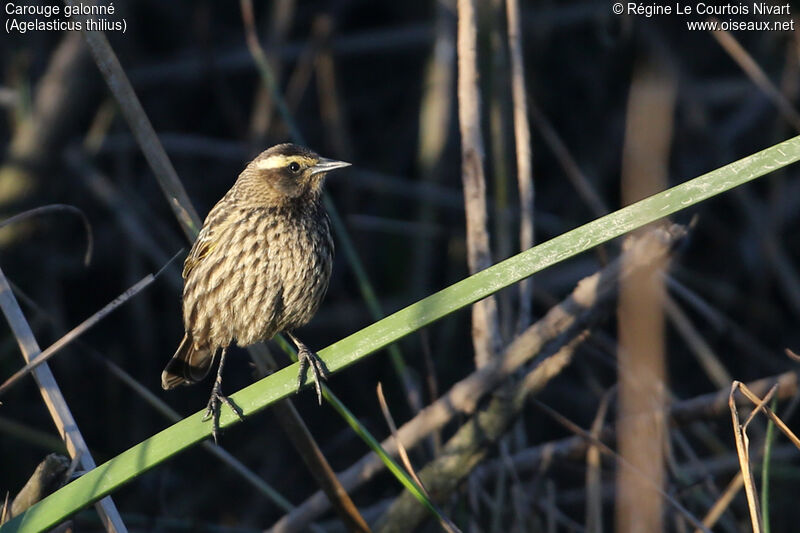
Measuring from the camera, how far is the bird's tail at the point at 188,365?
3785 millimetres

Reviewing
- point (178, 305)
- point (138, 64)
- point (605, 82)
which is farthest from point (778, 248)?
point (138, 64)

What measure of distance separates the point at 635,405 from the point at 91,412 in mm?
2973

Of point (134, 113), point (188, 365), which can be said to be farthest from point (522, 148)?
point (188, 365)

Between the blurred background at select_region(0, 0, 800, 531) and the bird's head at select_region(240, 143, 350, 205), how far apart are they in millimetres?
1093

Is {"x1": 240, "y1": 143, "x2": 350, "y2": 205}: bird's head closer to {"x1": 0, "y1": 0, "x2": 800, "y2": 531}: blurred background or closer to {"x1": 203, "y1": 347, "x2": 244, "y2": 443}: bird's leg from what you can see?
{"x1": 203, "y1": 347, "x2": 244, "y2": 443}: bird's leg

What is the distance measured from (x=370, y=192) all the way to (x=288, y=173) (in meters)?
2.20

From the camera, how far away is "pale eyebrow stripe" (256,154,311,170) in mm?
3686

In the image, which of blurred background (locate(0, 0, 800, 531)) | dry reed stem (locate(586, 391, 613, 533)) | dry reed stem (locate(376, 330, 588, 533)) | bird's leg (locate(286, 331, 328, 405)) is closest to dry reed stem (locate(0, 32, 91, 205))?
blurred background (locate(0, 0, 800, 531))

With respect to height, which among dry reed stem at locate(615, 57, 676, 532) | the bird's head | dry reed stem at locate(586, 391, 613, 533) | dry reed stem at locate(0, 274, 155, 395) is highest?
the bird's head

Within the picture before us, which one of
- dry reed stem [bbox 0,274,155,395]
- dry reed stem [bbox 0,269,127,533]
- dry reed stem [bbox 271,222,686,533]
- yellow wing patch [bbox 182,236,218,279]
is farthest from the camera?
yellow wing patch [bbox 182,236,218,279]

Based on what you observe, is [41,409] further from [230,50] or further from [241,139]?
[230,50]

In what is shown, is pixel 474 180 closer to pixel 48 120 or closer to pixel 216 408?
pixel 216 408

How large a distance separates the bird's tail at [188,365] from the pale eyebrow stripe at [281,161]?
0.73m

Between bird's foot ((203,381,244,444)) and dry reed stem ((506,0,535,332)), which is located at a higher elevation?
dry reed stem ((506,0,535,332))
